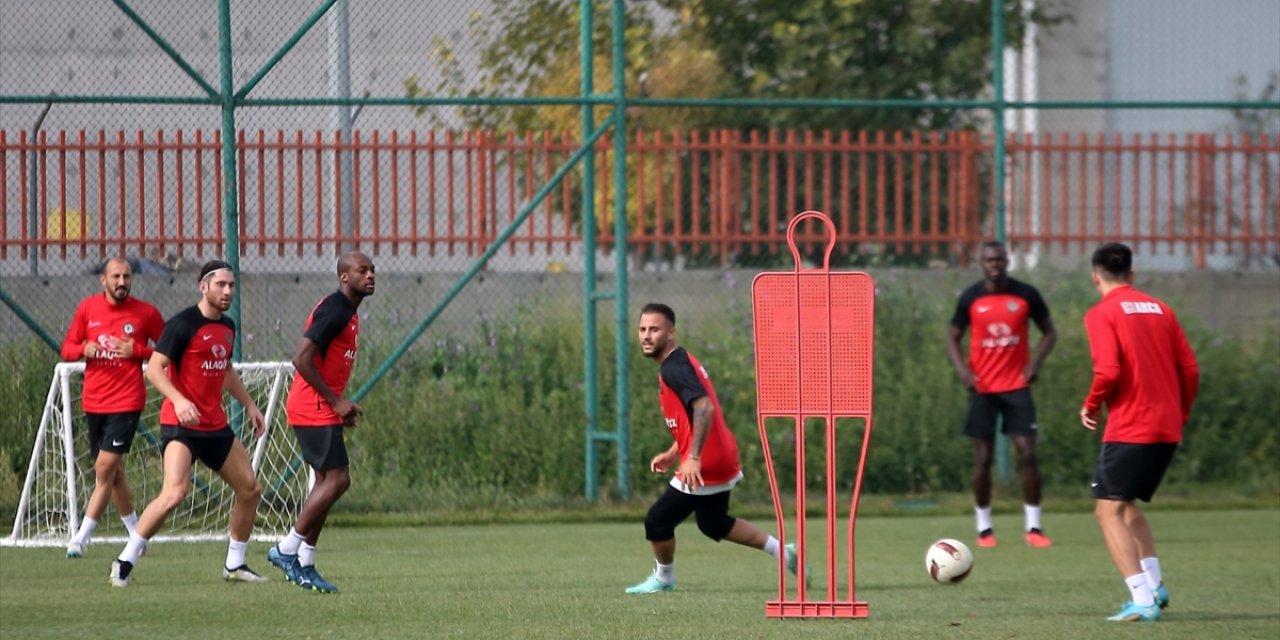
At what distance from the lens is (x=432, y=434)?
15.0m

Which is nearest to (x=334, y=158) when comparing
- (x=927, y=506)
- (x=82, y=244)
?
(x=82, y=244)

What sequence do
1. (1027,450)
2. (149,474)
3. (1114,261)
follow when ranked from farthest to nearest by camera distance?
(149,474), (1027,450), (1114,261)

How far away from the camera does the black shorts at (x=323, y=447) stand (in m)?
10.2

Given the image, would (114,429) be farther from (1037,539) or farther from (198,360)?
(1037,539)

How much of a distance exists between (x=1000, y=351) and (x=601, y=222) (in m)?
3.69

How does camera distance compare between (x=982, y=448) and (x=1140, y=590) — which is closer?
(x=1140, y=590)

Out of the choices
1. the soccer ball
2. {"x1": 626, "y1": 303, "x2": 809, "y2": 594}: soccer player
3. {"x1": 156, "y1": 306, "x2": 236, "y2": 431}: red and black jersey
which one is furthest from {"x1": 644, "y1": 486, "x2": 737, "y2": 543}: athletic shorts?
{"x1": 156, "y1": 306, "x2": 236, "y2": 431}: red and black jersey

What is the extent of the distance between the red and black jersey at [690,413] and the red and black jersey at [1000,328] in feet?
12.6

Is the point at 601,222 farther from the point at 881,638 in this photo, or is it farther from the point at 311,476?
the point at 881,638

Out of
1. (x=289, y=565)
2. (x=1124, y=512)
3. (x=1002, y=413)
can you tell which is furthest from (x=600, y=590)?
(x=1002, y=413)

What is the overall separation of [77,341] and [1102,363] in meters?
6.75

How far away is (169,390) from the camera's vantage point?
10.2m

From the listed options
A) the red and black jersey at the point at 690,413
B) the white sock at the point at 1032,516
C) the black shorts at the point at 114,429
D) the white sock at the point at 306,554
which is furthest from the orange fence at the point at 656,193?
the red and black jersey at the point at 690,413

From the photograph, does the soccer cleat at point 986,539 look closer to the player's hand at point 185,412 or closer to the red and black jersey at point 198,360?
the red and black jersey at point 198,360
